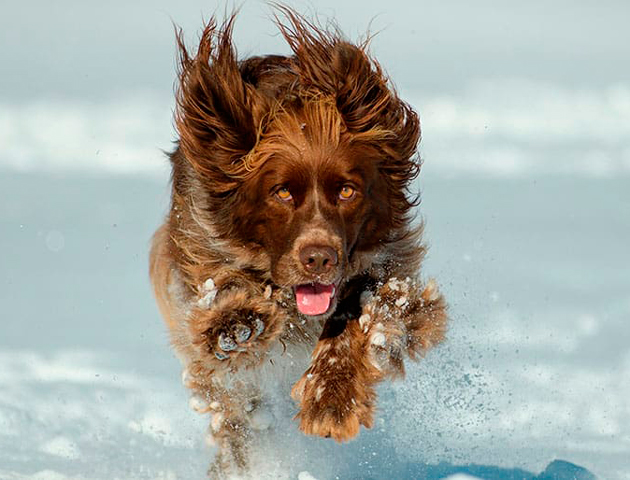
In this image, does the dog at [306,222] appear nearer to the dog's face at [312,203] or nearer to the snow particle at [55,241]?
the dog's face at [312,203]

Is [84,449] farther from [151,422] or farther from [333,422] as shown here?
[333,422]

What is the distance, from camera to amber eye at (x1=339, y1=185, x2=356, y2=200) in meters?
5.42

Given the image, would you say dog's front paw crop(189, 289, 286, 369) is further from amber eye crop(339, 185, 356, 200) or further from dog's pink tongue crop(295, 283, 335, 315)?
amber eye crop(339, 185, 356, 200)

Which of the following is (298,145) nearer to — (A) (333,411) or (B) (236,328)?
(B) (236,328)

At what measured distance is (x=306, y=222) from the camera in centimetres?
526

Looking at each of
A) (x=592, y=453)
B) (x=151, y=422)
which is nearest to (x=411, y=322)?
(x=592, y=453)

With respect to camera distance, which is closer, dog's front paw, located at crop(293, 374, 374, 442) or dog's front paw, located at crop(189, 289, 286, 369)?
dog's front paw, located at crop(293, 374, 374, 442)

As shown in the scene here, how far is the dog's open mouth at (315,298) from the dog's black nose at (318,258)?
23 cm

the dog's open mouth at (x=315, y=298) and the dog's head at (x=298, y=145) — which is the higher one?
the dog's head at (x=298, y=145)

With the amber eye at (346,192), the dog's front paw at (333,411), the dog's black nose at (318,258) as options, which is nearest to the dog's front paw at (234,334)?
the dog's front paw at (333,411)

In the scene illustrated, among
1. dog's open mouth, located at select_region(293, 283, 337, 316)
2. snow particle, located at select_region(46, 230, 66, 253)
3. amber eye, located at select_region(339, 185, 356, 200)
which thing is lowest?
snow particle, located at select_region(46, 230, 66, 253)

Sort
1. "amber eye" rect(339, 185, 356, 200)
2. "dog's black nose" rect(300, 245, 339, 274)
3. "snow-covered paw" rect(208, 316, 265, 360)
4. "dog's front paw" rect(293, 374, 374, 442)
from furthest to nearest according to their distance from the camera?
"snow-covered paw" rect(208, 316, 265, 360), "amber eye" rect(339, 185, 356, 200), "dog's front paw" rect(293, 374, 374, 442), "dog's black nose" rect(300, 245, 339, 274)

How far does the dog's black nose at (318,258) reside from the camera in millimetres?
5184

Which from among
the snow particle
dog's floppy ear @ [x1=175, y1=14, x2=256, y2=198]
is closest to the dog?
dog's floppy ear @ [x1=175, y1=14, x2=256, y2=198]
